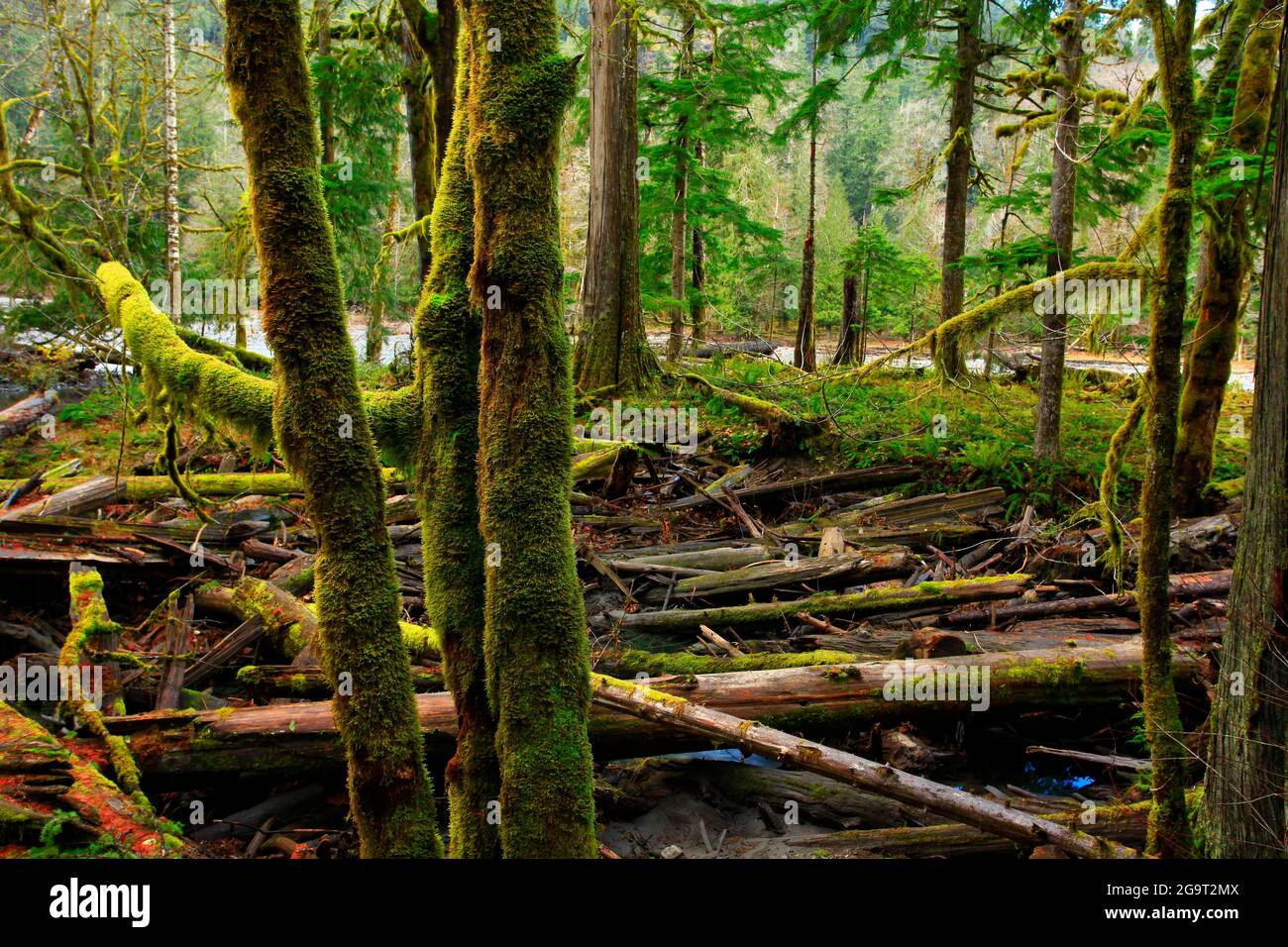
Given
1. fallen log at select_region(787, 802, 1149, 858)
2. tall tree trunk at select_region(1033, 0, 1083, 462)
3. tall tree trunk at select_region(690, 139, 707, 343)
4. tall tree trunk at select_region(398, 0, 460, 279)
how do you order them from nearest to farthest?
1. fallen log at select_region(787, 802, 1149, 858)
2. tall tree trunk at select_region(398, 0, 460, 279)
3. tall tree trunk at select_region(1033, 0, 1083, 462)
4. tall tree trunk at select_region(690, 139, 707, 343)

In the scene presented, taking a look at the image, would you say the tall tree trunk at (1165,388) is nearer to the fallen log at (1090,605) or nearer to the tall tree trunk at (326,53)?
the fallen log at (1090,605)

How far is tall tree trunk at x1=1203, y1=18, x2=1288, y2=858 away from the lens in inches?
139

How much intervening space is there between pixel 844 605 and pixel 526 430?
500 cm

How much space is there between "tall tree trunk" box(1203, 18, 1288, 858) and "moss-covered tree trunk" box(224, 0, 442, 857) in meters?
3.73

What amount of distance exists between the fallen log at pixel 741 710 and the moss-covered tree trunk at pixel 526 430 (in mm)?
1911

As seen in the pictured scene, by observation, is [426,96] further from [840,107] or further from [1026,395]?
[840,107]

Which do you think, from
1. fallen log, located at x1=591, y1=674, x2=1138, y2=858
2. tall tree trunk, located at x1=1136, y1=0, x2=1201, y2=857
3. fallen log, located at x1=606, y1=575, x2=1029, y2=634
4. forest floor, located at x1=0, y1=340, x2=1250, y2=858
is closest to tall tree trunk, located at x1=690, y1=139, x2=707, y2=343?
forest floor, located at x1=0, y1=340, x2=1250, y2=858

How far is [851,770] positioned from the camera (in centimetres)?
457

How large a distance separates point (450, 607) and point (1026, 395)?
1529cm

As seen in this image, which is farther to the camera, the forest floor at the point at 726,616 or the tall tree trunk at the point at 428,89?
the tall tree trunk at the point at 428,89

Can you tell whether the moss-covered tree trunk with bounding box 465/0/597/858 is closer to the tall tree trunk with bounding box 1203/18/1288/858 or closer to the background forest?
the background forest

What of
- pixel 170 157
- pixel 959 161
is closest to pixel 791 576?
pixel 959 161

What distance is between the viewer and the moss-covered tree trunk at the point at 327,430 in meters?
3.23

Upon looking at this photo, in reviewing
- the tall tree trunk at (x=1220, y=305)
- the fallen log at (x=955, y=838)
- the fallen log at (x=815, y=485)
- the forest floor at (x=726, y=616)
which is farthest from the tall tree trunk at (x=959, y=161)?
the fallen log at (x=955, y=838)
